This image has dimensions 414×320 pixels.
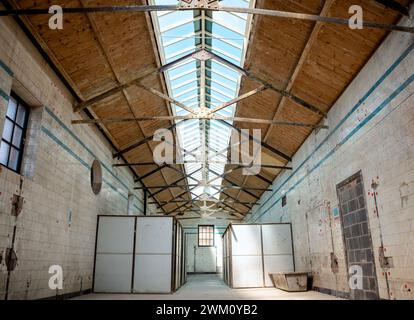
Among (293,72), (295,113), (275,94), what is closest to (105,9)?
(293,72)

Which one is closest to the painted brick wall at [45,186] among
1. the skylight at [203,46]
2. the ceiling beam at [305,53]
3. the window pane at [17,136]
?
the window pane at [17,136]

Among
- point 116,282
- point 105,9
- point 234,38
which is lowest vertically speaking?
point 116,282

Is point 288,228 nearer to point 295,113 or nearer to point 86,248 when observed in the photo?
point 295,113

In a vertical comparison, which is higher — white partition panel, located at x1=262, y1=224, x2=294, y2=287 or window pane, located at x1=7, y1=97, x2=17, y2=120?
window pane, located at x1=7, y1=97, x2=17, y2=120

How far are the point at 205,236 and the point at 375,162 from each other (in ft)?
82.0

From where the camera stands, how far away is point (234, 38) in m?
10.2

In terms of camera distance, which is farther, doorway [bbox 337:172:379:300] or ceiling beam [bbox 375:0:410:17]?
doorway [bbox 337:172:379:300]

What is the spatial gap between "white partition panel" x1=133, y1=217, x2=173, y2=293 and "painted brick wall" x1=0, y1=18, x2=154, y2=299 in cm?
162

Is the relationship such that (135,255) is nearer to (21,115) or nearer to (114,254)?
(114,254)

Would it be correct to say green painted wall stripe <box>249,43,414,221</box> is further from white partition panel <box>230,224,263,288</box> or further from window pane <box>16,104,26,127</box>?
window pane <box>16,104,26,127</box>

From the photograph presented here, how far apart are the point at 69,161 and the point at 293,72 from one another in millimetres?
7001

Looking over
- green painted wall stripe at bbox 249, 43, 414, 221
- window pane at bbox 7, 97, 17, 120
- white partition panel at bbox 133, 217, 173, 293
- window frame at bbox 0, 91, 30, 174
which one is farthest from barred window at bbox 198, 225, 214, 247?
window pane at bbox 7, 97, 17, 120

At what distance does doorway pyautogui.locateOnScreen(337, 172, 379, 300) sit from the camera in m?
7.79
